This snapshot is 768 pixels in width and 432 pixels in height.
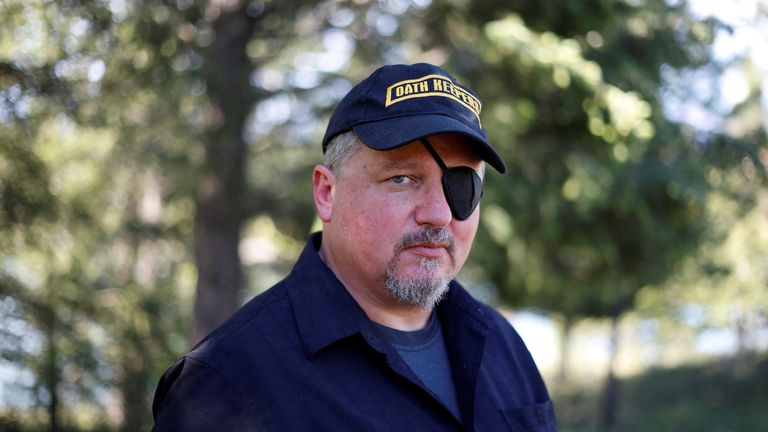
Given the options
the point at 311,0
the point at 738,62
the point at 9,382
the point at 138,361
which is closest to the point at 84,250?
the point at 138,361

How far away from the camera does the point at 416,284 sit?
2.04m

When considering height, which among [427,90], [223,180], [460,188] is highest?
[223,180]

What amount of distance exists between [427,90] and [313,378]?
838mm

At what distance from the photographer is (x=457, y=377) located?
2.16 m

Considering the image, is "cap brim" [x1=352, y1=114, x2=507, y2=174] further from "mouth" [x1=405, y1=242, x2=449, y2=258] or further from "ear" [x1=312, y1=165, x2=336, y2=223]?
"mouth" [x1=405, y1=242, x2=449, y2=258]

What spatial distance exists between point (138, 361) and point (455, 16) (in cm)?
350

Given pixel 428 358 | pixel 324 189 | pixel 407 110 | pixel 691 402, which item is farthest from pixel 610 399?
pixel 407 110

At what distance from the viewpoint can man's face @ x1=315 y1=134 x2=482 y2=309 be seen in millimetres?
2010

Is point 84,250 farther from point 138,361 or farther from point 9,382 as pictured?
point 9,382

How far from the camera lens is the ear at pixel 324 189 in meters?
2.14

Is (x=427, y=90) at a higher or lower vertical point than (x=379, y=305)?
higher

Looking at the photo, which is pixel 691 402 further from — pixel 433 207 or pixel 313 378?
pixel 313 378

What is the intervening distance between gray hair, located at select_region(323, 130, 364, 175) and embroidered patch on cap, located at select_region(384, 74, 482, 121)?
5.3 inches

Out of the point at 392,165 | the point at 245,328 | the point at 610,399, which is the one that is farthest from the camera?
the point at 610,399
